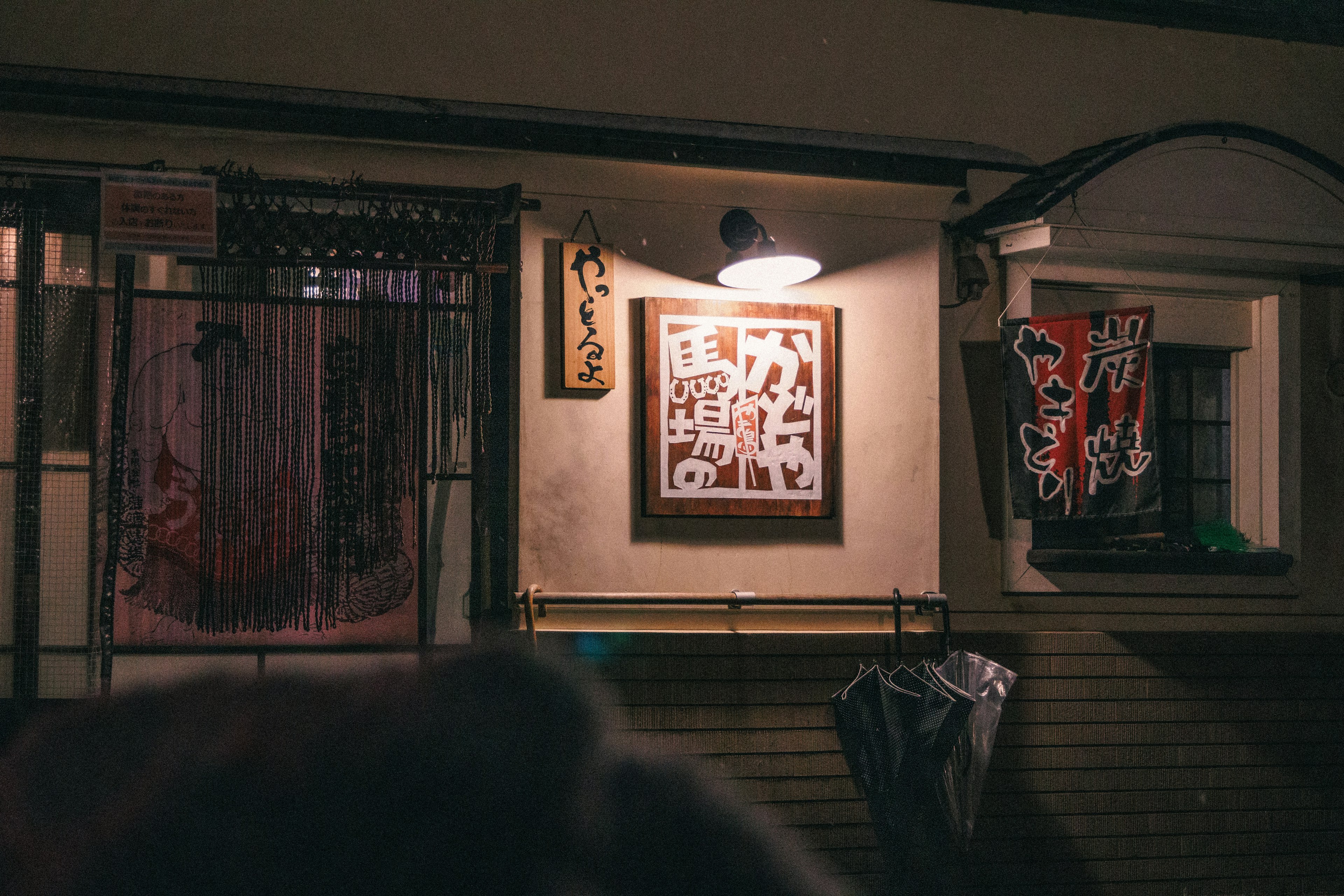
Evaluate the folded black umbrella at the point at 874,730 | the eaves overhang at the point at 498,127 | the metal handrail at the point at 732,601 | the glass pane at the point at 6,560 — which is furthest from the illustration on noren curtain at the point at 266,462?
the folded black umbrella at the point at 874,730

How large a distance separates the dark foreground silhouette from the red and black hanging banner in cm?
447

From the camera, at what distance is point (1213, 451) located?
5.36 m

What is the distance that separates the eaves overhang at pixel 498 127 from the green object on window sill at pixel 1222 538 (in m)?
2.55

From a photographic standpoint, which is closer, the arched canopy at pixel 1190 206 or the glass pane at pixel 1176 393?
the arched canopy at pixel 1190 206

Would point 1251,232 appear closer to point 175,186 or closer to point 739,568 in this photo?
point 739,568

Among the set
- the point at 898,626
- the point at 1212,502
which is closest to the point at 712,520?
the point at 898,626

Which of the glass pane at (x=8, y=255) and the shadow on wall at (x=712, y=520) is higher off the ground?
the glass pane at (x=8, y=255)

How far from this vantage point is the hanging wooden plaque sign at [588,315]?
4.42 meters

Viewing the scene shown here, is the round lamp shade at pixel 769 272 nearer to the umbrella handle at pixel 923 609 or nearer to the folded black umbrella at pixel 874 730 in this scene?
the umbrella handle at pixel 923 609

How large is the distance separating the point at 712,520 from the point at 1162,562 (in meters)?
2.82

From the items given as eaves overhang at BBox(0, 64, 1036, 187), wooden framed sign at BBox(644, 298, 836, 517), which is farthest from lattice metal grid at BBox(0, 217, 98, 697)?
wooden framed sign at BBox(644, 298, 836, 517)

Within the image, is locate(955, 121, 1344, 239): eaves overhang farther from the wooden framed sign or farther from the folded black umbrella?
the folded black umbrella

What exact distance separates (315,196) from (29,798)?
13.1 feet

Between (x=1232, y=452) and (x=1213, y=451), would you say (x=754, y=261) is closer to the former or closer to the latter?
(x=1213, y=451)
